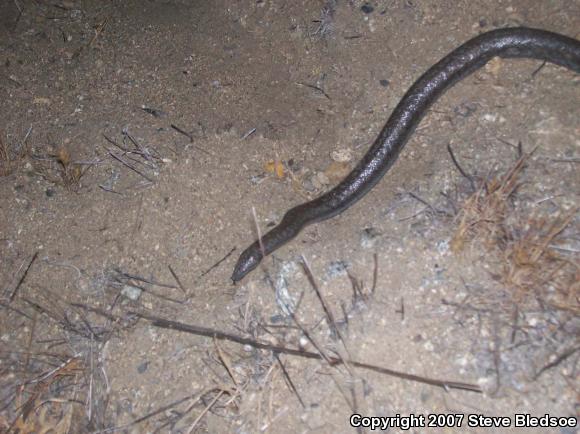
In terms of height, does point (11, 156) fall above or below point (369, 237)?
above

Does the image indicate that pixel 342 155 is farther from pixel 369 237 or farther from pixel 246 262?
pixel 246 262

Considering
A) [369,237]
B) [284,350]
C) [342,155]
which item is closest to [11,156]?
[342,155]

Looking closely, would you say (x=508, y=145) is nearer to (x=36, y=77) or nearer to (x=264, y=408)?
(x=264, y=408)

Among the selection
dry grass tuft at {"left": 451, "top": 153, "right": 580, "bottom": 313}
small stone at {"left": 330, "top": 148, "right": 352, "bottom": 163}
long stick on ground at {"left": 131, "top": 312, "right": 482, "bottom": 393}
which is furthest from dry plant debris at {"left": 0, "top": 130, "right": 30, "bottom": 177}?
dry grass tuft at {"left": 451, "top": 153, "right": 580, "bottom": 313}

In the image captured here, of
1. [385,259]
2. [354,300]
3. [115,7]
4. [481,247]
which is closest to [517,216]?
[481,247]

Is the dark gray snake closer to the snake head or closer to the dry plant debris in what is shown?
the snake head

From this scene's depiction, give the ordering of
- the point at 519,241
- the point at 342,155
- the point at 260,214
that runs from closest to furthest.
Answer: the point at 519,241
the point at 260,214
the point at 342,155
